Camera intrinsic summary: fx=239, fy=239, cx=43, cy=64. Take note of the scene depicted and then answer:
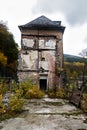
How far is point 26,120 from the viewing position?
12.3m

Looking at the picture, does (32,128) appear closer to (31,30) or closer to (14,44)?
(31,30)

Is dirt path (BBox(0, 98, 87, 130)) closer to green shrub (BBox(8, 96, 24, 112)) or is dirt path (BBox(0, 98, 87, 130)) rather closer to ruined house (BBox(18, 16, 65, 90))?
green shrub (BBox(8, 96, 24, 112))

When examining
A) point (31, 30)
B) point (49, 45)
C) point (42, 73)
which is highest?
point (31, 30)

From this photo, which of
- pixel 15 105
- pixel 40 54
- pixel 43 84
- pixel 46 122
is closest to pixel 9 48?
pixel 40 54

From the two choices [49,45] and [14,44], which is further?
[14,44]

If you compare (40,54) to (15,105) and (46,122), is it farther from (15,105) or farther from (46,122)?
(46,122)

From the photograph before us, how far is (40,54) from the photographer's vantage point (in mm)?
28656

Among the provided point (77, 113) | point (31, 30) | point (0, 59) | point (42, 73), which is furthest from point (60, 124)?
point (0, 59)

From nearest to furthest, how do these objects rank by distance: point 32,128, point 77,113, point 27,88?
1. point 32,128
2. point 77,113
3. point 27,88

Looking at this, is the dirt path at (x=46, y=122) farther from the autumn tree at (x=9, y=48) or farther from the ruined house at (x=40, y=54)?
the autumn tree at (x=9, y=48)

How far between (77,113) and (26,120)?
373cm

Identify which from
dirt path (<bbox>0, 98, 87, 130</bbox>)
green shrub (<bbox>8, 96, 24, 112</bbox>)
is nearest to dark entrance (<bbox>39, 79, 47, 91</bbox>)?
green shrub (<bbox>8, 96, 24, 112</bbox>)

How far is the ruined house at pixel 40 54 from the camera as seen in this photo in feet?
93.0

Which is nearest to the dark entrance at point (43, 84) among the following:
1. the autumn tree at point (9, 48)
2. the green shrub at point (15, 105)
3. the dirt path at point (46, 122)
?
the green shrub at point (15, 105)
